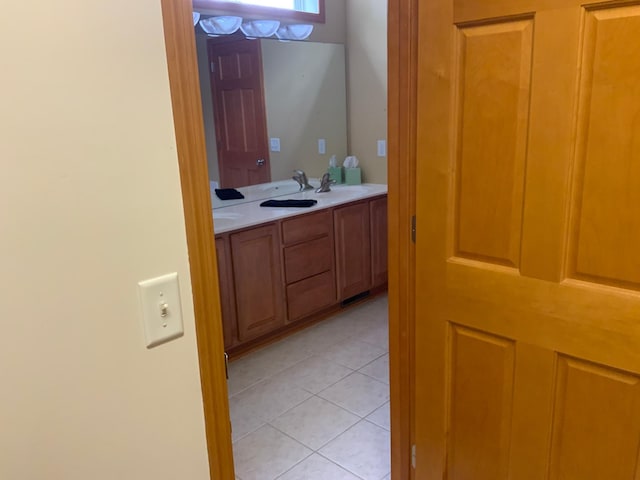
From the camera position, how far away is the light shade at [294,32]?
371 cm

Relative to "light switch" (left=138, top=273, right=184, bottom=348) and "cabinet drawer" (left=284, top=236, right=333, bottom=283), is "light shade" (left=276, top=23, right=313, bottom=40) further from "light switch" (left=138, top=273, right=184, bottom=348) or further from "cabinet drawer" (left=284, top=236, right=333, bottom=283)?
"light switch" (left=138, top=273, right=184, bottom=348)

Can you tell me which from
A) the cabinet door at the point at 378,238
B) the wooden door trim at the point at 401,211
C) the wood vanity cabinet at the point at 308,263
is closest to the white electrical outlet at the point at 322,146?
the cabinet door at the point at 378,238

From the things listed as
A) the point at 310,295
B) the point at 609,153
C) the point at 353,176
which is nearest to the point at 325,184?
the point at 353,176

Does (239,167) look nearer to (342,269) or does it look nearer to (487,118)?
(342,269)

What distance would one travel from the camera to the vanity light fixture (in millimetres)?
3705

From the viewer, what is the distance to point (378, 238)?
3.88 m

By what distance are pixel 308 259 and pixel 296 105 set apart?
1.23 m

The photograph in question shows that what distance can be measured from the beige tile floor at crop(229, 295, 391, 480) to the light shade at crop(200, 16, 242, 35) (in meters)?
Result: 1.99

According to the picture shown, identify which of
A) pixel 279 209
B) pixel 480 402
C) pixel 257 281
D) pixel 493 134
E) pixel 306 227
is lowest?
pixel 257 281

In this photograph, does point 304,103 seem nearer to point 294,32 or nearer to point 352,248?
point 294,32

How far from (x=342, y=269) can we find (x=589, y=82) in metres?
2.58

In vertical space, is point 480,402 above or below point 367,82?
below

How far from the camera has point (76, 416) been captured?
0.87 meters

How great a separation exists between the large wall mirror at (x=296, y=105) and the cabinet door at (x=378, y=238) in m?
0.62
